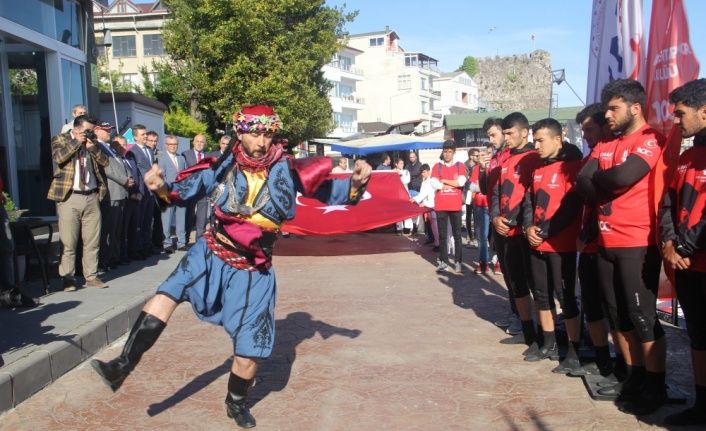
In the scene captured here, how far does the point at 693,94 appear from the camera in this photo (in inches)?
165

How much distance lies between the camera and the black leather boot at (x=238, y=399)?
465 cm

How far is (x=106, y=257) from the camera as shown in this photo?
10320 mm

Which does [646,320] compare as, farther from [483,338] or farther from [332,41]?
[332,41]

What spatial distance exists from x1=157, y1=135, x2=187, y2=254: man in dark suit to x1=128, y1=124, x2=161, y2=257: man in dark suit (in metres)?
0.55

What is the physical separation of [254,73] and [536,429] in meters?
29.0

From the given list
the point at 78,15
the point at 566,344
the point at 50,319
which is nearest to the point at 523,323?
the point at 566,344

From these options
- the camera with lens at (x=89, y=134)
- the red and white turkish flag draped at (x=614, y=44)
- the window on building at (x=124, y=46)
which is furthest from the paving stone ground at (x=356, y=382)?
the window on building at (x=124, y=46)

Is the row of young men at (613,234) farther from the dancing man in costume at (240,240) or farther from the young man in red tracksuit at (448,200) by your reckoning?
the young man in red tracksuit at (448,200)

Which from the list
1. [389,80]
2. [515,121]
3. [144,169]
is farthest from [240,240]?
[389,80]

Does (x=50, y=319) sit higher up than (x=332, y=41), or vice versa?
(x=332, y=41)

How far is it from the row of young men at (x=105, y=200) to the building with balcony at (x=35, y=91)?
2452 millimetres

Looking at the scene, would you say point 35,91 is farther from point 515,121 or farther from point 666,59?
point 666,59

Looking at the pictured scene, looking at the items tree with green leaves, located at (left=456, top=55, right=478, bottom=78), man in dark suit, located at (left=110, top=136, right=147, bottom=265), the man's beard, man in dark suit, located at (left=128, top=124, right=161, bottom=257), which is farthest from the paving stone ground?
tree with green leaves, located at (left=456, top=55, right=478, bottom=78)

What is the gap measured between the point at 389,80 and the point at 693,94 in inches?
3205
